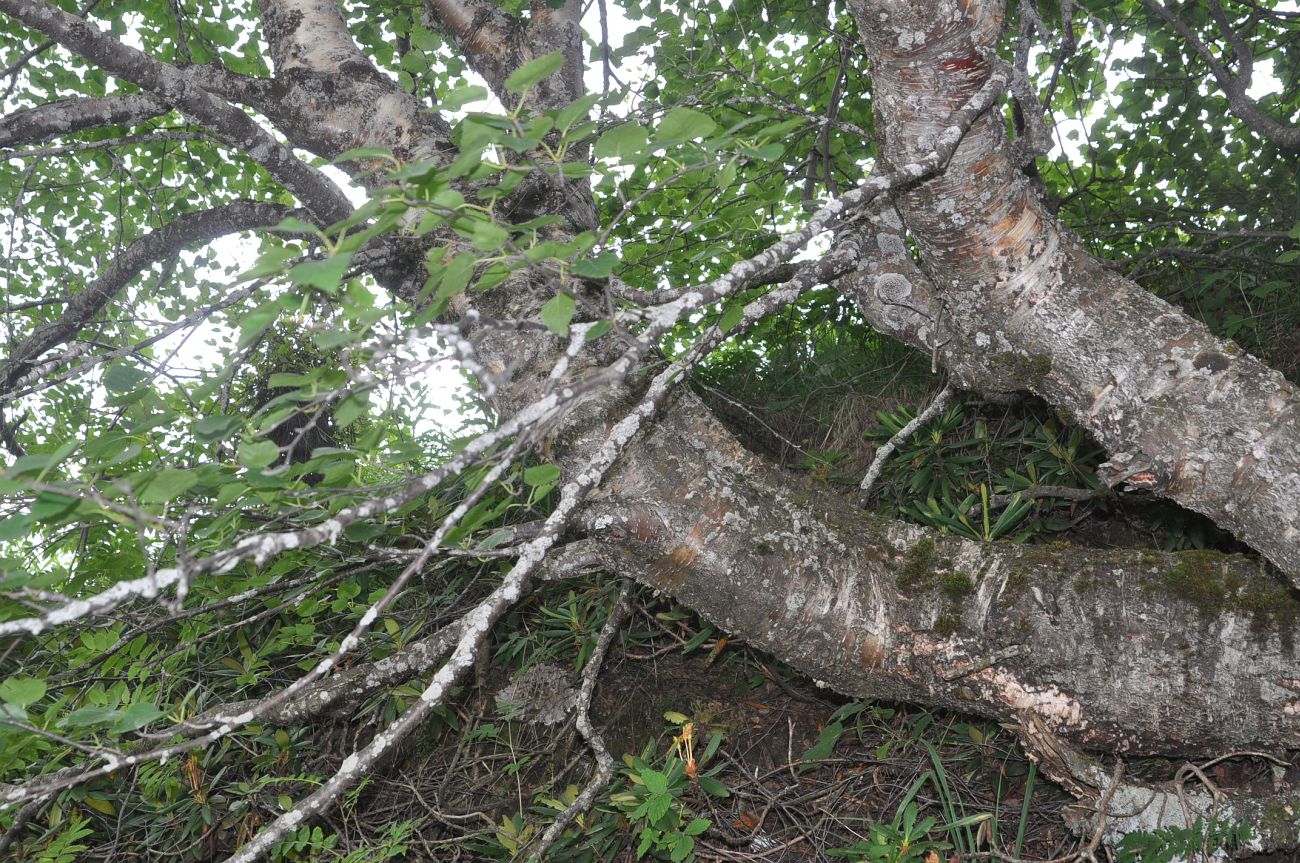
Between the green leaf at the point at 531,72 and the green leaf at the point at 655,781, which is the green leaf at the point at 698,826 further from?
the green leaf at the point at 531,72

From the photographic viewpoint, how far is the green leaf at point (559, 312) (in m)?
1.11

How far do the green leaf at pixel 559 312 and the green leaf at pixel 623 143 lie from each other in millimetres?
209

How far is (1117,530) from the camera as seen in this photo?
2934mm

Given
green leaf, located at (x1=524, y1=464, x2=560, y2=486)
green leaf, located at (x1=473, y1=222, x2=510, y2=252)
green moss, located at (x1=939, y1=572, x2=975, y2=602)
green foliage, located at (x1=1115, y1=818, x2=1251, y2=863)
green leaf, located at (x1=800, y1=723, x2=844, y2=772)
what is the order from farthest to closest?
green leaf, located at (x1=800, y1=723, x2=844, y2=772) < green moss, located at (x1=939, y1=572, x2=975, y2=602) < green foliage, located at (x1=1115, y1=818, x2=1251, y2=863) < green leaf, located at (x1=524, y1=464, x2=560, y2=486) < green leaf, located at (x1=473, y1=222, x2=510, y2=252)

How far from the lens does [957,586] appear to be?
197cm

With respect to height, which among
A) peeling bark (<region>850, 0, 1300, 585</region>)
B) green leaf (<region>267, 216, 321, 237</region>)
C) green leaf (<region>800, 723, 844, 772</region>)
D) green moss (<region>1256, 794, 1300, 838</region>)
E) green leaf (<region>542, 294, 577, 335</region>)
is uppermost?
green leaf (<region>267, 216, 321, 237</region>)

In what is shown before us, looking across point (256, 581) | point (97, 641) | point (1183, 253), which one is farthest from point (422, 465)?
point (1183, 253)

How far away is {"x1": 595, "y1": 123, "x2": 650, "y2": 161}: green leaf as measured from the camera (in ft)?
3.68

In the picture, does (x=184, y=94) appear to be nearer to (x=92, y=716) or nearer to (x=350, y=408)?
(x=350, y=408)

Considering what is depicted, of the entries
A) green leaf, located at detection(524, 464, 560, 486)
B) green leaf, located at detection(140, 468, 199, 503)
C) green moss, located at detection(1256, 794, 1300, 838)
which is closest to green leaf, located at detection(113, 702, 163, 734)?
green leaf, located at detection(140, 468, 199, 503)

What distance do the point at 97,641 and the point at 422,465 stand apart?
162 cm

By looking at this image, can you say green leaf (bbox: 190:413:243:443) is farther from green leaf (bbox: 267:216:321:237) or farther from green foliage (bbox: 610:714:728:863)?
green foliage (bbox: 610:714:728:863)

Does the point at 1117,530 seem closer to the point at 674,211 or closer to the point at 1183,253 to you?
the point at 1183,253

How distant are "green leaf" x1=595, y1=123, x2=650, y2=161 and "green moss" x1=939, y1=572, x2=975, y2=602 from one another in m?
1.34
